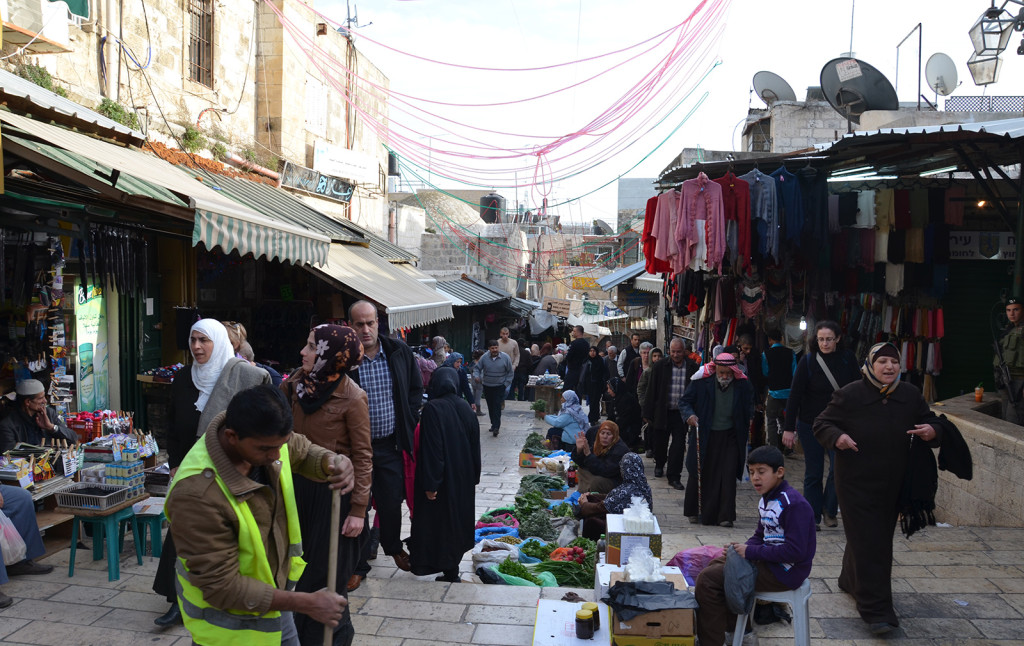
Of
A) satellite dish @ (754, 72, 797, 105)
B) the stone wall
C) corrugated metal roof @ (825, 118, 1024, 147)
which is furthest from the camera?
satellite dish @ (754, 72, 797, 105)

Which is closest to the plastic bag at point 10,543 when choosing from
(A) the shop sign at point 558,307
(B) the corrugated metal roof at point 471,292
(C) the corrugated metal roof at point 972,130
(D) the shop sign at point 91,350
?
(D) the shop sign at point 91,350

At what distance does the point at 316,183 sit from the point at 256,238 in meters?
9.02

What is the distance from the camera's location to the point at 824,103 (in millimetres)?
17984

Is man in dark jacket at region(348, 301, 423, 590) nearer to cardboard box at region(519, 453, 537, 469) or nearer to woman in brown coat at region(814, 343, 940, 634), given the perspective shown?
woman in brown coat at region(814, 343, 940, 634)

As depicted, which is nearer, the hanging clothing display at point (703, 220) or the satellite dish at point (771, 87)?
the hanging clothing display at point (703, 220)

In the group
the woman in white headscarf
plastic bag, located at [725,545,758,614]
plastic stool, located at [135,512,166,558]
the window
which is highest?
the window

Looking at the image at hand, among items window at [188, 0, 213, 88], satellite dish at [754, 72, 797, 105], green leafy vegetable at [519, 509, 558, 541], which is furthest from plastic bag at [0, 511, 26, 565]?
satellite dish at [754, 72, 797, 105]

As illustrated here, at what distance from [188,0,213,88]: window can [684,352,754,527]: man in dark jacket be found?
8.99 meters

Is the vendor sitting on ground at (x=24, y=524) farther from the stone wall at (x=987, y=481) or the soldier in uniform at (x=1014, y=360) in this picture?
the soldier in uniform at (x=1014, y=360)

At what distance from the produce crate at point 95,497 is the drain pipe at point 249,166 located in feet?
26.7

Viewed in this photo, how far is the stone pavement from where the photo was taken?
13.3 ft

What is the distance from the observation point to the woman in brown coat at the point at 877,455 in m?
4.27

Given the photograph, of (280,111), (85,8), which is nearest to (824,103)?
(280,111)

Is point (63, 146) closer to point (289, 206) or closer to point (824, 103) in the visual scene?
point (289, 206)
